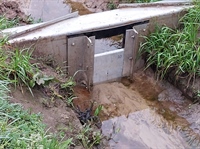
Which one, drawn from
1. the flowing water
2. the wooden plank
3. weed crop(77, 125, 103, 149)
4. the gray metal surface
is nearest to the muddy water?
the flowing water

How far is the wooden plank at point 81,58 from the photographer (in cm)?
493

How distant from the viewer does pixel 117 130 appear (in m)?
4.56

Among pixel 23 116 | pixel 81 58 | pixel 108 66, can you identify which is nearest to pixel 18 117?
pixel 23 116

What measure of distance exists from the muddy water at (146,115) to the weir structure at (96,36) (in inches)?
10.2

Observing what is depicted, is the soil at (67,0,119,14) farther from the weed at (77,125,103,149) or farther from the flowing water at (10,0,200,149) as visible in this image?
the weed at (77,125,103,149)

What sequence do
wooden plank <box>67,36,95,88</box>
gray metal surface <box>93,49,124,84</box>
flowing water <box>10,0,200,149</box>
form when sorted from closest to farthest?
flowing water <box>10,0,200,149</box> < wooden plank <box>67,36,95,88</box> < gray metal surface <box>93,49,124,84</box>

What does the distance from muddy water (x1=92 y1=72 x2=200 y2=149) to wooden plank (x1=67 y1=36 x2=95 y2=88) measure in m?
0.24

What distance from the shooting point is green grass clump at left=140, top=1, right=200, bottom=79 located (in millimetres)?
4973

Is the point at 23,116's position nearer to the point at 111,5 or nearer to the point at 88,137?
the point at 88,137

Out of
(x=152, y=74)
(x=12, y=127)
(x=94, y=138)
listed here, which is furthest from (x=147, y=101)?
(x=12, y=127)

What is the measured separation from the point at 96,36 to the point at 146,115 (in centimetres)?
131

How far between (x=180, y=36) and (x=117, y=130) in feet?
5.38

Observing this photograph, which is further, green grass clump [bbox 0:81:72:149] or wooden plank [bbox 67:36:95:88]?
wooden plank [bbox 67:36:95:88]

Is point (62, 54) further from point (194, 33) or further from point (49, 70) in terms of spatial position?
point (194, 33)
